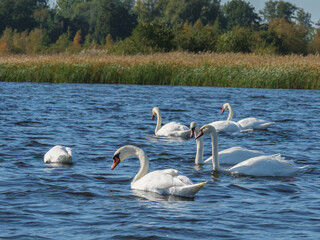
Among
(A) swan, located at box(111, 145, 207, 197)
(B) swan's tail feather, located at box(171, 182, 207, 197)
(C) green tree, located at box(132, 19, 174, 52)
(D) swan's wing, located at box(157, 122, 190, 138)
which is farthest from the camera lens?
(C) green tree, located at box(132, 19, 174, 52)

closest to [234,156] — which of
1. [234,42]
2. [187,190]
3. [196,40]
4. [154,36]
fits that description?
[187,190]

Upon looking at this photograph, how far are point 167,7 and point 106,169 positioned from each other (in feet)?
309

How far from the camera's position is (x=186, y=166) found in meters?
10.7

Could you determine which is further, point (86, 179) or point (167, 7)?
point (167, 7)

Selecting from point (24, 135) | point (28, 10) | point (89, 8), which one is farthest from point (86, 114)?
point (89, 8)

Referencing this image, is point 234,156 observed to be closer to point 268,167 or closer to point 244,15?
point 268,167

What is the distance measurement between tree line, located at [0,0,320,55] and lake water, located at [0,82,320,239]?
78.6 ft

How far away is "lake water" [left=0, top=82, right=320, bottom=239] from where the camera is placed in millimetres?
6645

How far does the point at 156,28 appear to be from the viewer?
4538cm

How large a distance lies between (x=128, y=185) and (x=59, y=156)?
1781 millimetres

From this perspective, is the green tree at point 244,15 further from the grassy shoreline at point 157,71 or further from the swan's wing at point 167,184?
the swan's wing at point 167,184

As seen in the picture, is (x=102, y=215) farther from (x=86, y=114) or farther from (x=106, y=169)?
(x=86, y=114)

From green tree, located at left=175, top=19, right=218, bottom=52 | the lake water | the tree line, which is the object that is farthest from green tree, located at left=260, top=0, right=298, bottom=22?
the lake water

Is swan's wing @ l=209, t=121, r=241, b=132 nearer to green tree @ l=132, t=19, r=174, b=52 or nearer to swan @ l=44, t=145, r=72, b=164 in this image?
swan @ l=44, t=145, r=72, b=164
